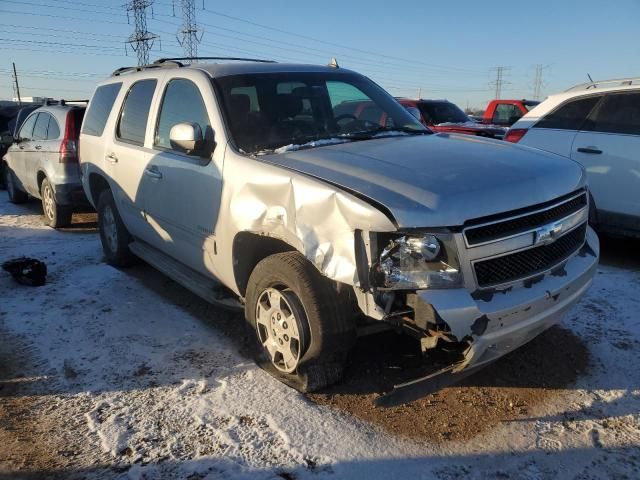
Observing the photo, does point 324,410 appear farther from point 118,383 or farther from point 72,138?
point 72,138

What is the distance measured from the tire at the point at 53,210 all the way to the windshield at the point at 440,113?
8.05 metres

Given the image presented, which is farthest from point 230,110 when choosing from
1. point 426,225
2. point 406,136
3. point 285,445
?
point 285,445

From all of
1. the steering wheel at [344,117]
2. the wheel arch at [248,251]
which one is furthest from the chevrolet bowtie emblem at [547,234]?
the steering wheel at [344,117]

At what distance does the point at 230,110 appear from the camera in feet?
12.9

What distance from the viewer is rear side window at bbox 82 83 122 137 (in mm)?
5704

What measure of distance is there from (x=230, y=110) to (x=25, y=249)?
4.26 m

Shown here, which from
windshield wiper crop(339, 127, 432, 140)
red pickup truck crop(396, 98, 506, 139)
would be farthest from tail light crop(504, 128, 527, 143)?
red pickup truck crop(396, 98, 506, 139)

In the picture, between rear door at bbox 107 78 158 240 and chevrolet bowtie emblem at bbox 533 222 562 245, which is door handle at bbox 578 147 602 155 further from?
rear door at bbox 107 78 158 240

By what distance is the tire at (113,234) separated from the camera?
568 cm

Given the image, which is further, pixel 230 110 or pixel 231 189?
pixel 230 110

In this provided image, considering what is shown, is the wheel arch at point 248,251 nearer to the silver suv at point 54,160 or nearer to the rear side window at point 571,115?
the rear side window at point 571,115

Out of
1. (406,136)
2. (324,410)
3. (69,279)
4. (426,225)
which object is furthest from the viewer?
(69,279)

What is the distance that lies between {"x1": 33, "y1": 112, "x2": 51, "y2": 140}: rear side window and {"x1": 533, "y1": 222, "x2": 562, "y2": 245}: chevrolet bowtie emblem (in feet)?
24.8

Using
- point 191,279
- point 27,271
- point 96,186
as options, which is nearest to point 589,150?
point 191,279
